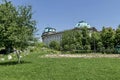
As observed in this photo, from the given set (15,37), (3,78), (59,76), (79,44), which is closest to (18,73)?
(3,78)

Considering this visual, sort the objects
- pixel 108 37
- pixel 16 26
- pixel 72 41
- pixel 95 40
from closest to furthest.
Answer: pixel 16 26 < pixel 108 37 < pixel 95 40 < pixel 72 41

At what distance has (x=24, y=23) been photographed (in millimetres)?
24828

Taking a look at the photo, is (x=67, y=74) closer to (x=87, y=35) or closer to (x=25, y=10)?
(x=25, y=10)

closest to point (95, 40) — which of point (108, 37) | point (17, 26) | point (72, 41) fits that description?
point (108, 37)

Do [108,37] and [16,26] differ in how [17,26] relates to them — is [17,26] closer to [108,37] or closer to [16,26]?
[16,26]

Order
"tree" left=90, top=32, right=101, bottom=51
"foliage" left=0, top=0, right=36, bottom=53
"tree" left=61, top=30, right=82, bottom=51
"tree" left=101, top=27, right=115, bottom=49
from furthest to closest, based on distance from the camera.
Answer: "tree" left=61, top=30, right=82, bottom=51
"tree" left=90, top=32, right=101, bottom=51
"tree" left=101, top=27, right=115, bottom=49
"foliage" left=0, top=0, right=36, bottom=53

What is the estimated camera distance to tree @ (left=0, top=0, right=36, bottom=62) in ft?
78.9

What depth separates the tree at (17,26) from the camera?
78.9 ft

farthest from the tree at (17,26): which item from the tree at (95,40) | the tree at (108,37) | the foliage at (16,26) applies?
the tree at (95,40)

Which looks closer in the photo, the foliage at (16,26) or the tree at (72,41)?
the foliage at (16,26)

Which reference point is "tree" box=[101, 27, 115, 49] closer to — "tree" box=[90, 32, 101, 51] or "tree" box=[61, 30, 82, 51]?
"tree" box=[90, 32, 101, 51]

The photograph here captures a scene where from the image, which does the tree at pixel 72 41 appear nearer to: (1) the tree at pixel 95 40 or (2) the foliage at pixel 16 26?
(1) the tree at pixel 95 40

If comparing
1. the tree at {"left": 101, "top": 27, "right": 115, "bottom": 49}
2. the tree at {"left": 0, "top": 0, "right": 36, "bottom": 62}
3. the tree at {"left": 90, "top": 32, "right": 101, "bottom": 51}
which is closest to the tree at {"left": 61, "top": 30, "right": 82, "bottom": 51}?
the tree at {"left": 90, "top": 32, "right": 101, "bottom": 51}

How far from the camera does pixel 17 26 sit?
2448 cm
